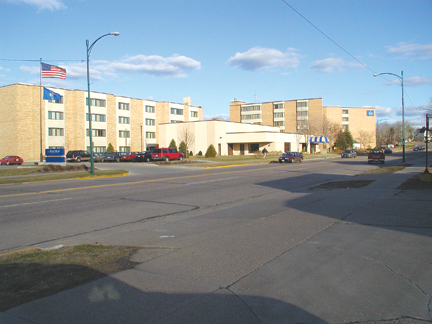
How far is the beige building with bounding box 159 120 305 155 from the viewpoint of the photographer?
2586 inches

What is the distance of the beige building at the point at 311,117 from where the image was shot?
10037 cm

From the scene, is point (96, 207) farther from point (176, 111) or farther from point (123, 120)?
point (176, 111)

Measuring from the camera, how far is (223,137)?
6694cm

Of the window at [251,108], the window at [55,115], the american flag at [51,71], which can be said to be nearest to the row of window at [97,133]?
the window at [55,115]

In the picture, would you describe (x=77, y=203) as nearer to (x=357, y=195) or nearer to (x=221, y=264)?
(x=221, y=264)

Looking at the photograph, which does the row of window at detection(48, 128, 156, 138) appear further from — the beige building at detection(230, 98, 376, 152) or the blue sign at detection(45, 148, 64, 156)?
the beige building at detection(230, 98, 376, 152)

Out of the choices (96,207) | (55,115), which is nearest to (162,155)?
(55,115)

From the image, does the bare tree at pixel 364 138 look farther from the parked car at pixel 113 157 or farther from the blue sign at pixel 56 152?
the blue sign at pixel 56 152

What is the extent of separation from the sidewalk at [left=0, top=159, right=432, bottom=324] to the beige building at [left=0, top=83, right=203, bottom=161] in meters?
52.8

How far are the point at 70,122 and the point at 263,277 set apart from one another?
2543 inches

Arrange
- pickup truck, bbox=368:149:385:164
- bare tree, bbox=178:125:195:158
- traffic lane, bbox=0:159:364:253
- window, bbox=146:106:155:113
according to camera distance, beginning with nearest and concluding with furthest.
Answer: traffic lane, bbox=0:159:364:253, pickup truck, bbox=368:149:385:164, bare tree, bbox=178:125:195:158, window, bbox=146:106:155:113

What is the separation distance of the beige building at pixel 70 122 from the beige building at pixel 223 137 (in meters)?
6.70

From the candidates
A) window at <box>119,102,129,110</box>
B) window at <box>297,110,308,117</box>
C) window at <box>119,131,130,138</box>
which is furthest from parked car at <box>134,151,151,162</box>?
window at <box>297,110,308,117</box>

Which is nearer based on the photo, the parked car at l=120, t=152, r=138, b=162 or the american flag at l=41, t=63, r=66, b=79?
the american flag at l=41, t=63, r=66, b=79
